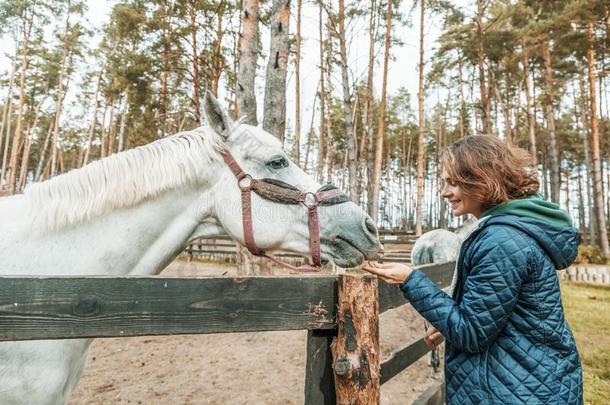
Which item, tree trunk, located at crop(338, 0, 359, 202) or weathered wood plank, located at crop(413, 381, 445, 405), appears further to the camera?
tree trunk, located at crop(338, 0, 359, 202)

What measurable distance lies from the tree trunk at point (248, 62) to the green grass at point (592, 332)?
19.3 ft

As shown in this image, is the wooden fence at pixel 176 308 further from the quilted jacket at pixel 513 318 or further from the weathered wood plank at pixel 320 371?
the quilted jacket at pixel 513 318

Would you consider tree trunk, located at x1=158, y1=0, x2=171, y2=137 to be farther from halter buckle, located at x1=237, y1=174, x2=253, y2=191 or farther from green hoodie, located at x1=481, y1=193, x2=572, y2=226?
green hoodie, located at x1=481, y1=193, x2=572, y2=226

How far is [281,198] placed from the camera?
2.09 metres

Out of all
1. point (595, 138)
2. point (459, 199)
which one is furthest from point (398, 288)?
point (595, 138)

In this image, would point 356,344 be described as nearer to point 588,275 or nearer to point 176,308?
point 176,308

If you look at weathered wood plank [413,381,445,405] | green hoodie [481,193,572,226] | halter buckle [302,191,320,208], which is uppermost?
halter buckle [302,191,320,208]

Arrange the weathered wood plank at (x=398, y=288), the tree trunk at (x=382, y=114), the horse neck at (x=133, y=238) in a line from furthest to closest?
the tree trunk at (x=382, y=114)
the weathered wood plank at (x=398, y=288)
the horse neck at (x=133, y=238)

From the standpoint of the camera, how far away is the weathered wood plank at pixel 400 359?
219cm

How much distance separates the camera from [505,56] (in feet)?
58.2

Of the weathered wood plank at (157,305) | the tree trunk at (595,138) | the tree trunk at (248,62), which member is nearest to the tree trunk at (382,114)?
the tree trunk at (595,138)

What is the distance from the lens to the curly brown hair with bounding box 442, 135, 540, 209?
1.42 m

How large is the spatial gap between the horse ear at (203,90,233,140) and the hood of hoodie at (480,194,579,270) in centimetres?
153

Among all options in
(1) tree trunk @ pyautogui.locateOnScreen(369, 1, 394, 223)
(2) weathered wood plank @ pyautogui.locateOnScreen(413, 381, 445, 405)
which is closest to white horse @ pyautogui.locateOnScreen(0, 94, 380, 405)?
(2) weathered wood plank @ pyautogui.locateOnScreen(413, 381, 445, 405)
